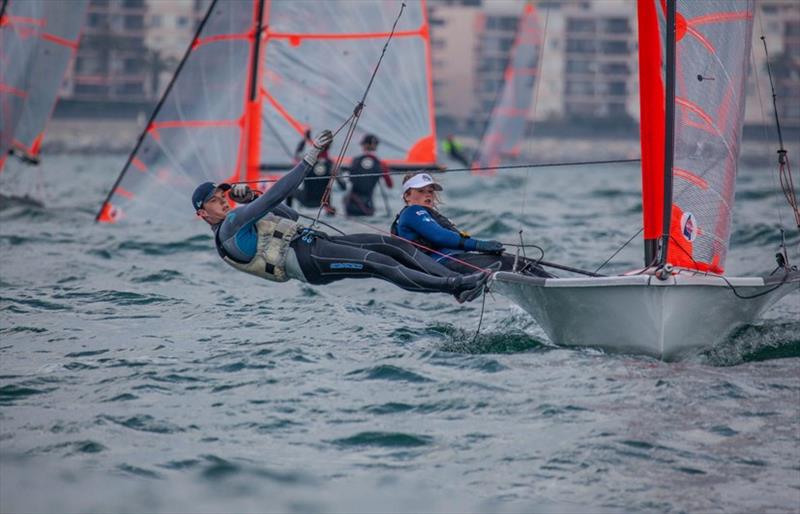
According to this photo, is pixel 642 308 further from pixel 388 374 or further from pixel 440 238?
pixel 440 238

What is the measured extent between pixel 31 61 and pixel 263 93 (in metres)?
4.26

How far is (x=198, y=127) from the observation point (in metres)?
16.5

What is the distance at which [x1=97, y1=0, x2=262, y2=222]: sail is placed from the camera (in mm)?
16500

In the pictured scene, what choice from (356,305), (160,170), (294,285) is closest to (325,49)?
(160,170)

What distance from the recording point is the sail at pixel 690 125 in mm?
8328

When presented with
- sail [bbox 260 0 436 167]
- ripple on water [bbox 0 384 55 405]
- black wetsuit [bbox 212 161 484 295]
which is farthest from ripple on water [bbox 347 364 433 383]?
sail [bbox 260 0 436 167]

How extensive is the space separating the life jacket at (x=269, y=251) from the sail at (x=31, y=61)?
36.6 ft

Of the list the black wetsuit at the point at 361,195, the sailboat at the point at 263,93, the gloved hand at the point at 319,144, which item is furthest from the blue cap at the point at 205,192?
the black wetsuit at the point at 361,195

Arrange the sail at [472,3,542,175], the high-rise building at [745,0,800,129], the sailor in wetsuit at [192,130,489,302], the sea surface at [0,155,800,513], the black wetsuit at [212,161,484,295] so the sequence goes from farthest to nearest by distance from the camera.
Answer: the high-rise building at [745,0,800,129], the sail at [472,3,542,175], the sailor in wetsuit at [192,130,489,302], the black wetsuit at [212,161,484,295], the sea surface at [0,155,800,513]

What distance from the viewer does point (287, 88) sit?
17.3m

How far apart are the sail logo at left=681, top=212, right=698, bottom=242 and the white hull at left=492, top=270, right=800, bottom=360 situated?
396 millimetres

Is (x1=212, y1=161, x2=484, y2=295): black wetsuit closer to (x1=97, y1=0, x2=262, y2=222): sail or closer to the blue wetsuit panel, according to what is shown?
the blue wetsuit panel

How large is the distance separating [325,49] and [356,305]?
24.3 ft

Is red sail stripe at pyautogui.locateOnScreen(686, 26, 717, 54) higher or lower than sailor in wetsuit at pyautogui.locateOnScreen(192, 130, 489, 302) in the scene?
higher
